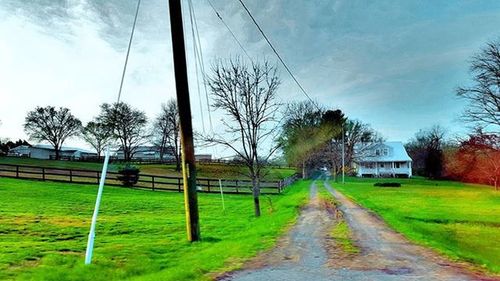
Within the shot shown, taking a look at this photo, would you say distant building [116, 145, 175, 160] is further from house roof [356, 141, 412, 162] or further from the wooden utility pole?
the wooden utility pole

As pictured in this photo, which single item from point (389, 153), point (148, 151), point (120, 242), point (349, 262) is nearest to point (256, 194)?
point (120, 242)

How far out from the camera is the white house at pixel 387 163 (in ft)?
258

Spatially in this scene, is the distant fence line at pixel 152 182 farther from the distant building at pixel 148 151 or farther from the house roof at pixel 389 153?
the house roof at pixel 389 153

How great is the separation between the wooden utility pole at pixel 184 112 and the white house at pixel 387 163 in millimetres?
70353

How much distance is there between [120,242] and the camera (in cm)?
1017

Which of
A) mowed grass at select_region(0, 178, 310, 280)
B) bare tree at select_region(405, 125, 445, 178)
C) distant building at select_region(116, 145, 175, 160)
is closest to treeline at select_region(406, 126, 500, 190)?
bare tree at select_region(405, 125, 445, 178)

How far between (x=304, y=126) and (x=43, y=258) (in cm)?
5481

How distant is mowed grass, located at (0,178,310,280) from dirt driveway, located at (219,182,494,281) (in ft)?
1.84

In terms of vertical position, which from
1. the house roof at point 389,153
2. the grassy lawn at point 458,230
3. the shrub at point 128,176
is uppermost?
the house roof at point 389,153

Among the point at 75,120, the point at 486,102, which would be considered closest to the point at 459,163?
the point at 486,102

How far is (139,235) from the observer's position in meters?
11.6

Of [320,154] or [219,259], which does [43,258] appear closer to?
[219,259]

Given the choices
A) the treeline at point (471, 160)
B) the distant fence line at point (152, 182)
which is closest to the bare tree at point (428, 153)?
the treeline at point (471, 160)

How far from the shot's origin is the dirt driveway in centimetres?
620
